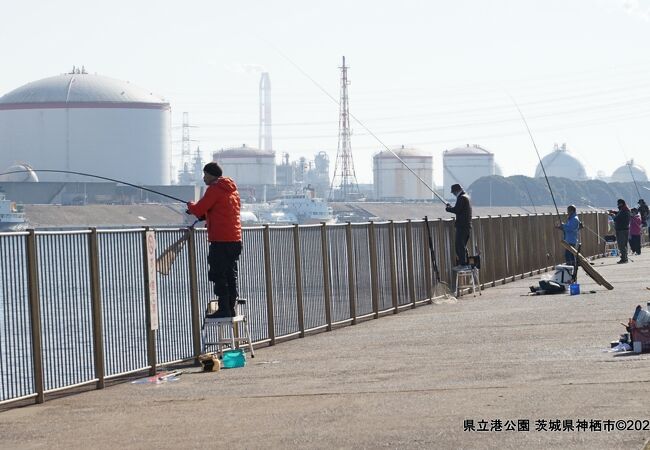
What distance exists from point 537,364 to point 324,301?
5.50 meters

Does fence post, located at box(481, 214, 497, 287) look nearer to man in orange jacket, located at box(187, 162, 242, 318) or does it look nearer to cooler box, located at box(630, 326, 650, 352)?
man in orange jacket, located at box(187, 162, 242, 318)

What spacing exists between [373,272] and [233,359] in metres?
6.52

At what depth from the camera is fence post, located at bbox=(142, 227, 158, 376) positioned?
11.7m

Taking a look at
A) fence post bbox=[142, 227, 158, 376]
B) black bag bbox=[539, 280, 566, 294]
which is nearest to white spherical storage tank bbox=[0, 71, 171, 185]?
black bag bbox=[539, 280, 566, 294]

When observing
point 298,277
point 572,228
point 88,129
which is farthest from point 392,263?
point 88,129

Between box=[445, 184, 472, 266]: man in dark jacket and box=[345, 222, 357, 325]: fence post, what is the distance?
378 cm

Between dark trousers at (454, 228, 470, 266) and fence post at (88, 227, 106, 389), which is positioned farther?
dark trousers at (454, 228, 470, 266)

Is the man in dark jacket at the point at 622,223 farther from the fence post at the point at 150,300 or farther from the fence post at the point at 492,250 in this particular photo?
the fence post at the point at 150,300

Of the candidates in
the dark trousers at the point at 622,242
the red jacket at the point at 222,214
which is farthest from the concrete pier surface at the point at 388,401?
the dark trousers at the point at 622,242

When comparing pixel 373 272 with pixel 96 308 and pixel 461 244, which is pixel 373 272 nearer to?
pixel 461 244

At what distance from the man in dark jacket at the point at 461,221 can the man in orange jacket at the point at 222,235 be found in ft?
29.7

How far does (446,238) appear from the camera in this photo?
22469 mm

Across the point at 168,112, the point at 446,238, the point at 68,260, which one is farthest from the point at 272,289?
the point at 168,112

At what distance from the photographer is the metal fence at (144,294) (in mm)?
10125
